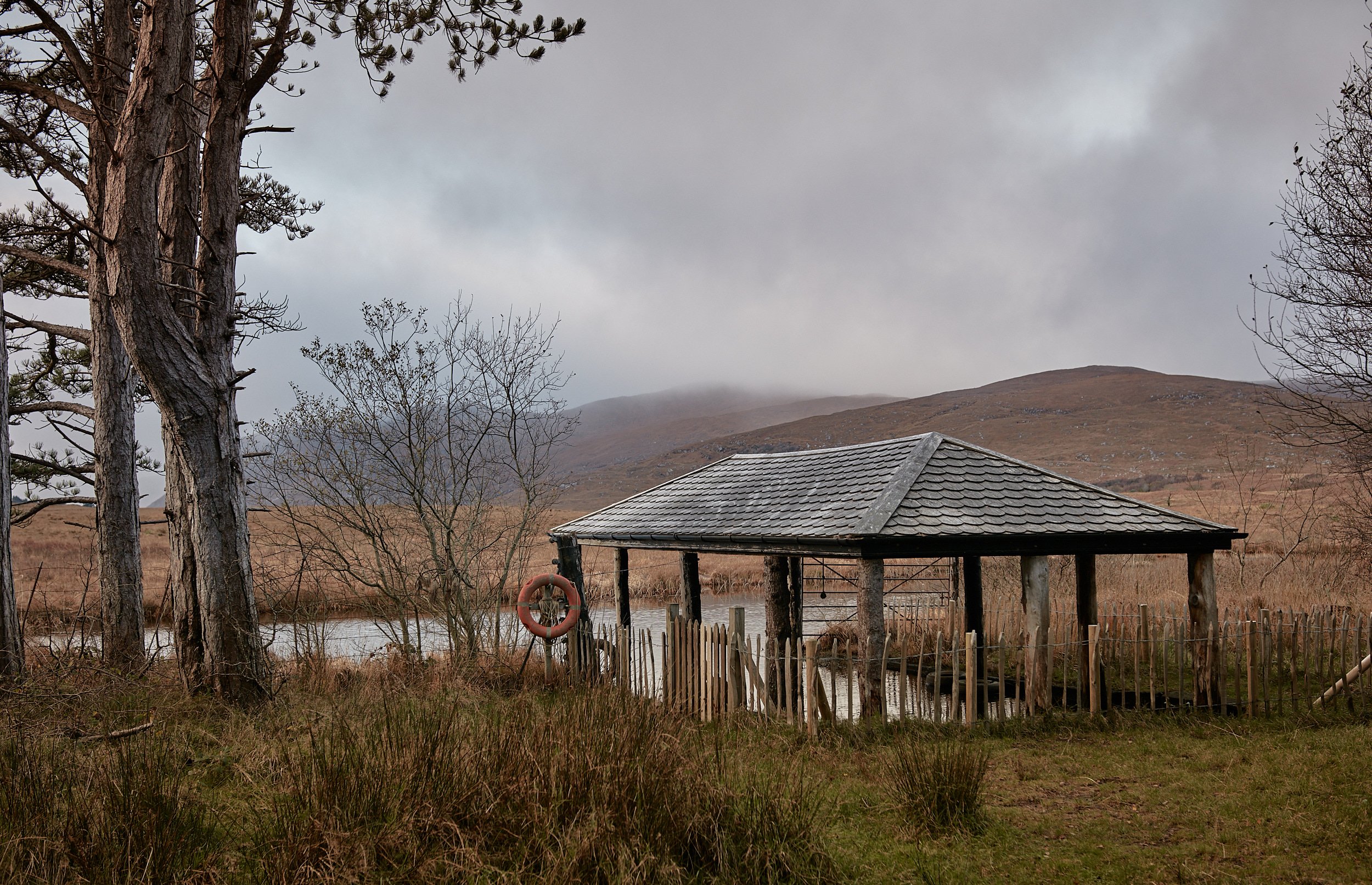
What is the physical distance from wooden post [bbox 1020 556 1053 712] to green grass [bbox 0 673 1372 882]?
62.6 inches

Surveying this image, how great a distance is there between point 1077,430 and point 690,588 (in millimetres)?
101848

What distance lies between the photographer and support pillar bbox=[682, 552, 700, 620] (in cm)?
1267

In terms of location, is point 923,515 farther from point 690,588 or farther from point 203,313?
point 203,313

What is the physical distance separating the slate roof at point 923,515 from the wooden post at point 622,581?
2.58ft

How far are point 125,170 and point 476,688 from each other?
6528 mm

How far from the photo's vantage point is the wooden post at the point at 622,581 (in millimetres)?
12906

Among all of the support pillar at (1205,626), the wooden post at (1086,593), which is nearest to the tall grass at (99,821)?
the support pillar at (1205,626)

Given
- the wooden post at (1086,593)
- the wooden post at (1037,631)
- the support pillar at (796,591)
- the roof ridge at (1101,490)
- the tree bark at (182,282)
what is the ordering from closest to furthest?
the tree bark at (182,282) < the wooden post at (1037,631) < the roof ridge at (1101,490) < the wooden post at (1086,593) < the support pillar at (796,591)

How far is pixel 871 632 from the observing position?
9055mm

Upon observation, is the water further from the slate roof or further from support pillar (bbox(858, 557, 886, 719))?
the slate roof

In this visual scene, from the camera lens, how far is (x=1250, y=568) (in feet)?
70.7

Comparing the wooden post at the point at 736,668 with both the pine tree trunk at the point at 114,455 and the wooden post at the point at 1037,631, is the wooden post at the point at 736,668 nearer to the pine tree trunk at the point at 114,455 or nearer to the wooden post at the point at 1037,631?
the wooden post at the point at 1037,631

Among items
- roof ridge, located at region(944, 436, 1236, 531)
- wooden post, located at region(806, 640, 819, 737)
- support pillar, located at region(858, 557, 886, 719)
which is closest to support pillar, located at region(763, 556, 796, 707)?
roof ridge, located at region(944, 436, 1236, 531)

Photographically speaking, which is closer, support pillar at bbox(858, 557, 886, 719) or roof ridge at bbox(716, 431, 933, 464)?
support pillar at bbox(858, 557, 886, 719)
